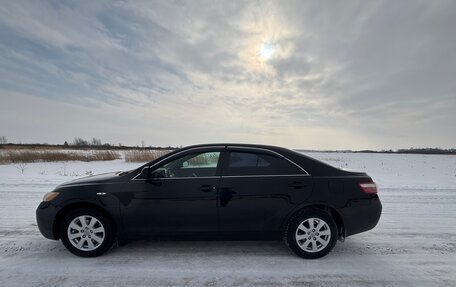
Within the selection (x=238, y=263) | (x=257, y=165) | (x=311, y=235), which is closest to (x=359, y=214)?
(x=311, y=235)

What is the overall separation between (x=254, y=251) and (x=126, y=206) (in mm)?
1944

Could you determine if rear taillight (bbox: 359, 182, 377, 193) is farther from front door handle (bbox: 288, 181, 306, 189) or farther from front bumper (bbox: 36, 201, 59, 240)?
front bumper (bbox: 36, 201, 59, 240)

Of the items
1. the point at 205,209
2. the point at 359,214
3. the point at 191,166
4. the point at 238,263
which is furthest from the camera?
the point at 191,166

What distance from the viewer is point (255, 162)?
4098 mm

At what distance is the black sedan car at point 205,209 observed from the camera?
3928 mm

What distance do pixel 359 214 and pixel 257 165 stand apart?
1.61 metres

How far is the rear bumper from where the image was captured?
402 centimetres

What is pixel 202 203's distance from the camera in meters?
3.92

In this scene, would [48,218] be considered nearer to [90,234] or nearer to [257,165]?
[90,234]

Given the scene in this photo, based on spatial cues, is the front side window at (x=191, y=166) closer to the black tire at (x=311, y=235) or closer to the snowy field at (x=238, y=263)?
the snowy field at (x=238, y=263)

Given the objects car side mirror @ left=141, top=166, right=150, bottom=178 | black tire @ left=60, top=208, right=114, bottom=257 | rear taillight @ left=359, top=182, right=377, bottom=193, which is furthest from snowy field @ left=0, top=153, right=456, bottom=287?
car side mirror @ left=141, top=166, right=150, bottom=178

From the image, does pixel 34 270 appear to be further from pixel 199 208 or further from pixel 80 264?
pixel 199 208

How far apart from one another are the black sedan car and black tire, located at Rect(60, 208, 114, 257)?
0.01 meters

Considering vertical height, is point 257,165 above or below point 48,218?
above
